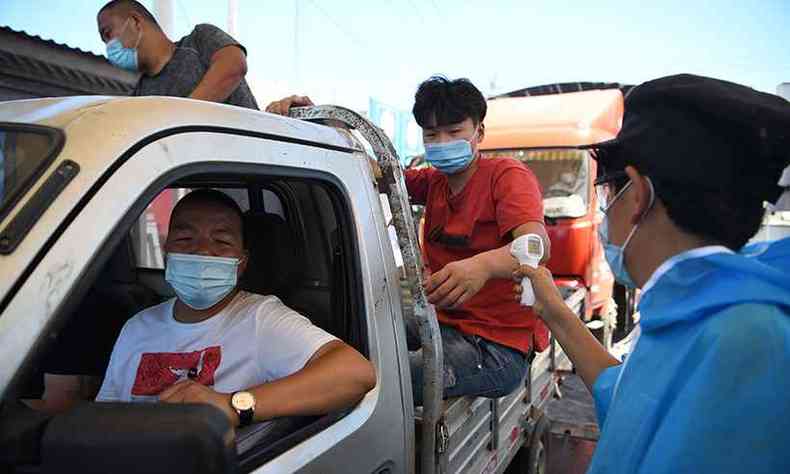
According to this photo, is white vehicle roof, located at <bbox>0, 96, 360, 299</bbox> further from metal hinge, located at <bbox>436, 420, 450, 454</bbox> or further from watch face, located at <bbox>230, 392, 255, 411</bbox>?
metal hinge, located at <bbox>436, 420, 450, 454</bbox>

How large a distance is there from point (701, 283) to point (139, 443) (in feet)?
3.09

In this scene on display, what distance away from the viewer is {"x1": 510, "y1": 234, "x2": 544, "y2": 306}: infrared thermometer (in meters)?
1.82

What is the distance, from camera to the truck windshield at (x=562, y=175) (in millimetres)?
6219

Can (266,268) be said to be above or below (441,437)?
above

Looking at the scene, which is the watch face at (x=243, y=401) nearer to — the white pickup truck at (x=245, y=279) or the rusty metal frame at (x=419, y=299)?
the white pickup truck at (x=245, y=279)

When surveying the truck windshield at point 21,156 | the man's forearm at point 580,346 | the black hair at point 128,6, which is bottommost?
the man's forearm at point 580,346

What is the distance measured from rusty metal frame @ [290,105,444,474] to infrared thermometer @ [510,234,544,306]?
322mm

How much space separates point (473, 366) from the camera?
2135mm

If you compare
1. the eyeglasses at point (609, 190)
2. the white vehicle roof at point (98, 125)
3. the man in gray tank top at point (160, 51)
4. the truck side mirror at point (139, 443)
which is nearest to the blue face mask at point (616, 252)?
the eyeglasses at point (609, 190)

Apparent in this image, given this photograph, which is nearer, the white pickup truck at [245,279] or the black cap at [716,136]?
the white pickup truck at [245,279]

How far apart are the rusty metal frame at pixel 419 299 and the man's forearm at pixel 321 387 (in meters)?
0.38

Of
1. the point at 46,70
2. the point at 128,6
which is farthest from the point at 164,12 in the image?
the point at 128,6

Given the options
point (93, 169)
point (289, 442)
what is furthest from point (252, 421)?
point (93, 169)

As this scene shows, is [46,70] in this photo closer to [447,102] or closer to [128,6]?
[128,6]
